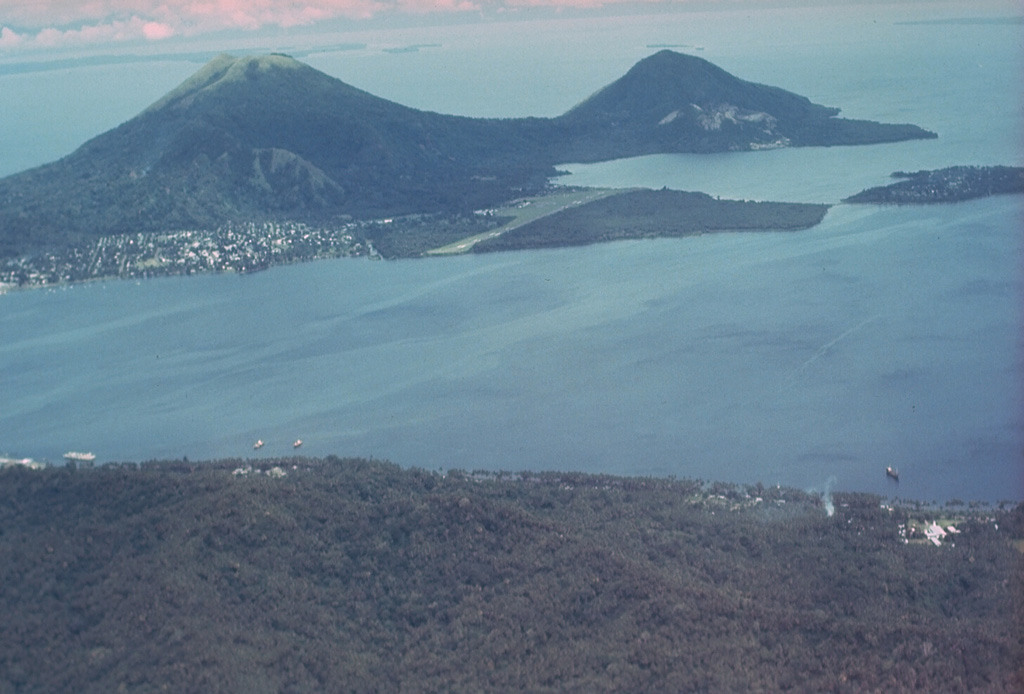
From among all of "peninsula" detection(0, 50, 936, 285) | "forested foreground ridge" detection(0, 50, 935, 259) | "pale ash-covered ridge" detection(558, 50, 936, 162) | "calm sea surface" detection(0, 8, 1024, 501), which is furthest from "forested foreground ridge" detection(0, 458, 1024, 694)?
"pale ash-covered ridge" detection(558, 50, 936, 162)

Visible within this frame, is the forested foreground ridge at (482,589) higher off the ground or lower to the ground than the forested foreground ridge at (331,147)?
lower

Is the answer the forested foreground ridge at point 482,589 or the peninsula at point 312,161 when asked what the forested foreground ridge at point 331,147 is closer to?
the peninsula at point 312,161

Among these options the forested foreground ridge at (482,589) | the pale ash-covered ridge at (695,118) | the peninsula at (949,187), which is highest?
the pale ash-covered ridge at (695,118)

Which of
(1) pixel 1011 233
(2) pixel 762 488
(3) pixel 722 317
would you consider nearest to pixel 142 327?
(3) pixel 722 317

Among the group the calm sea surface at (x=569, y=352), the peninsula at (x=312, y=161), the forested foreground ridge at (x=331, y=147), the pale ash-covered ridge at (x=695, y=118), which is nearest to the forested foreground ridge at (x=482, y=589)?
the calm sea surface at (x=569, y=352)

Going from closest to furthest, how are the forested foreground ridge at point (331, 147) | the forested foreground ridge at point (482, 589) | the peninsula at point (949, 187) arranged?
the forested foreground ridge at point (482, 589) → the peninsula at point (949, 187) → the forested foreground ridge at point (331, 147)
